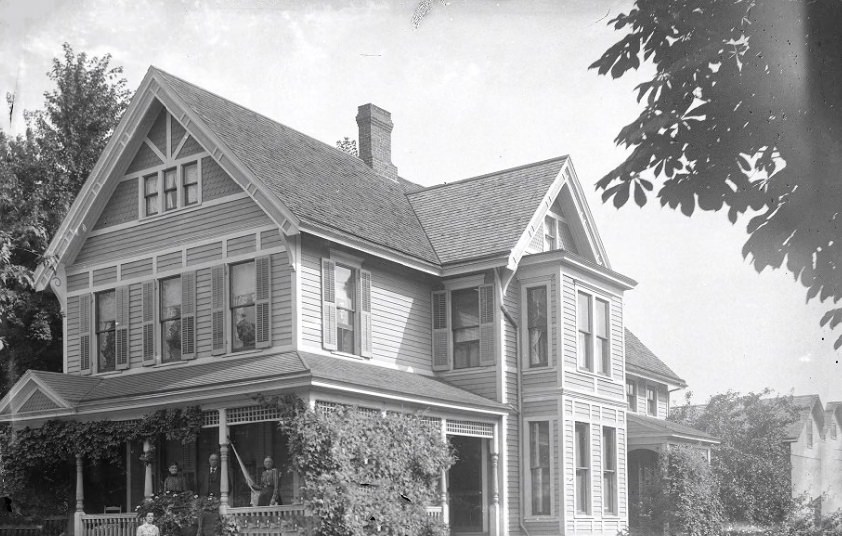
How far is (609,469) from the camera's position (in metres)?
26.4

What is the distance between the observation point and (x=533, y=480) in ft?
80.2

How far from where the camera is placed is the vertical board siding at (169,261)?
22922 mm

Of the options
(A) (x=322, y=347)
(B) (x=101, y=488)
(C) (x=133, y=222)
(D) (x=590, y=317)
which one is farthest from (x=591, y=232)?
(B) (x=101, y=488)

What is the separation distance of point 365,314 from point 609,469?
7.92 m

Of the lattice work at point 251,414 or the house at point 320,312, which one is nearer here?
the lattice work at point 251,414

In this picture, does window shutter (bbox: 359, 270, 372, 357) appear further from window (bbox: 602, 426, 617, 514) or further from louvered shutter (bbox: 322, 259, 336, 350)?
window (bbox: 602, 426, 617, 514)

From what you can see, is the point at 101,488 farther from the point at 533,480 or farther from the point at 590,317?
the point at 590,317

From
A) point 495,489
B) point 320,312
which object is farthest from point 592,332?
point 320,312

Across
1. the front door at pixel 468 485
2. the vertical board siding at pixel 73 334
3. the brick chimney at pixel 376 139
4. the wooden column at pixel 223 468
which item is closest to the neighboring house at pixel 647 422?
the front door at pixel 468 485

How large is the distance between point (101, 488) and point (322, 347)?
6.66 meters

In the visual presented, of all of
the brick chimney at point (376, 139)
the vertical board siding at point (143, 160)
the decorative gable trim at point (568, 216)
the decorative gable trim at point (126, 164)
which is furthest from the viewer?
the brick chimney at point (376, 139)

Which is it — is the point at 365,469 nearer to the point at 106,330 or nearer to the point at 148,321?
the point at 148,321

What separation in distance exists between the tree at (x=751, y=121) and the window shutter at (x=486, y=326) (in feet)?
43.2

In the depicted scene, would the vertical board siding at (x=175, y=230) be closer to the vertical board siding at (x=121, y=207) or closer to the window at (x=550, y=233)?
the vertical board siding at (x=121, y=207)
